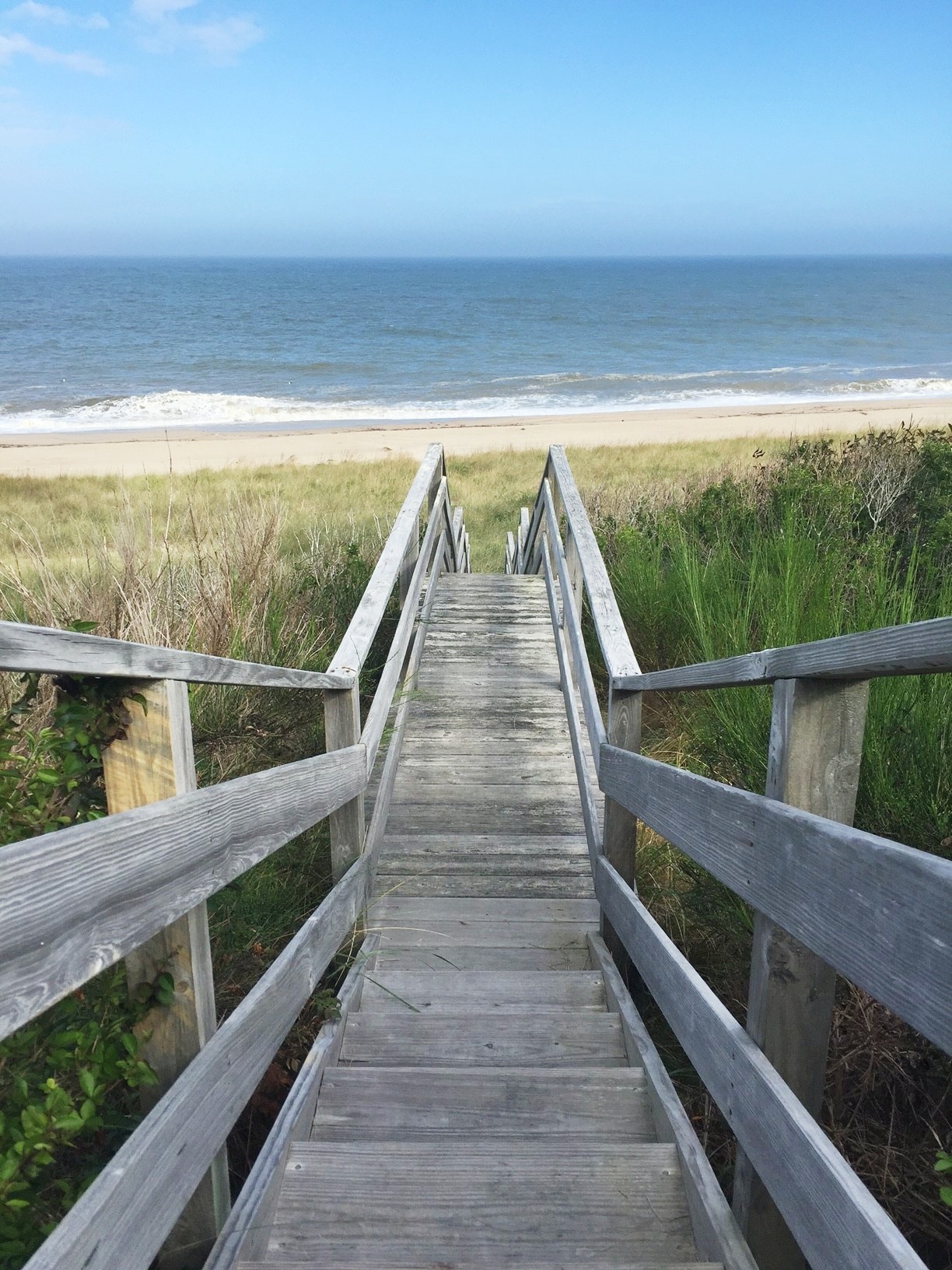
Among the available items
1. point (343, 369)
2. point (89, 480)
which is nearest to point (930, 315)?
point (343, 369)

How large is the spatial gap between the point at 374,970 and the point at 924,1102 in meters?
1.68

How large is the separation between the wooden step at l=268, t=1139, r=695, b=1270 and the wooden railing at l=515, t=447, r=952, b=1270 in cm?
15

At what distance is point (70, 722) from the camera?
1382mm

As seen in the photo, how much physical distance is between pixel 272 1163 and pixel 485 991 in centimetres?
129

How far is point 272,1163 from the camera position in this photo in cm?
188

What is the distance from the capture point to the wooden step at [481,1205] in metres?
1.83

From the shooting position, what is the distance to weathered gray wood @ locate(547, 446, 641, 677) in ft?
10.5

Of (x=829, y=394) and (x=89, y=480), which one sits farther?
(x=829, y=394)

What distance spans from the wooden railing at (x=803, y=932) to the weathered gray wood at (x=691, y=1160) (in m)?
0.02

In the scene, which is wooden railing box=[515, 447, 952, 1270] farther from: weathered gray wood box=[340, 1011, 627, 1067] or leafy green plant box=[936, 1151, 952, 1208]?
weathered gray wood box=[340, 1011, 627, 1067]

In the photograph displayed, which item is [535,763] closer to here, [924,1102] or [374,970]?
[374,970]

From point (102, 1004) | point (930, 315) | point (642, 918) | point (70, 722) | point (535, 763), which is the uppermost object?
point (930, 315)

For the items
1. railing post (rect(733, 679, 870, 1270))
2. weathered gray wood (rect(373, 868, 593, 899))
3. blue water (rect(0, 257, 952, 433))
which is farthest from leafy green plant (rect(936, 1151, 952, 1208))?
blue water (rect(0, 257, 952, 433))

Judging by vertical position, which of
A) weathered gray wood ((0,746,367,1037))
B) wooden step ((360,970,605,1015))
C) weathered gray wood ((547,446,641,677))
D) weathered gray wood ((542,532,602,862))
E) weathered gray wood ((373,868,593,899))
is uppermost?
weathered gray wood ((0,746,367,1037))
